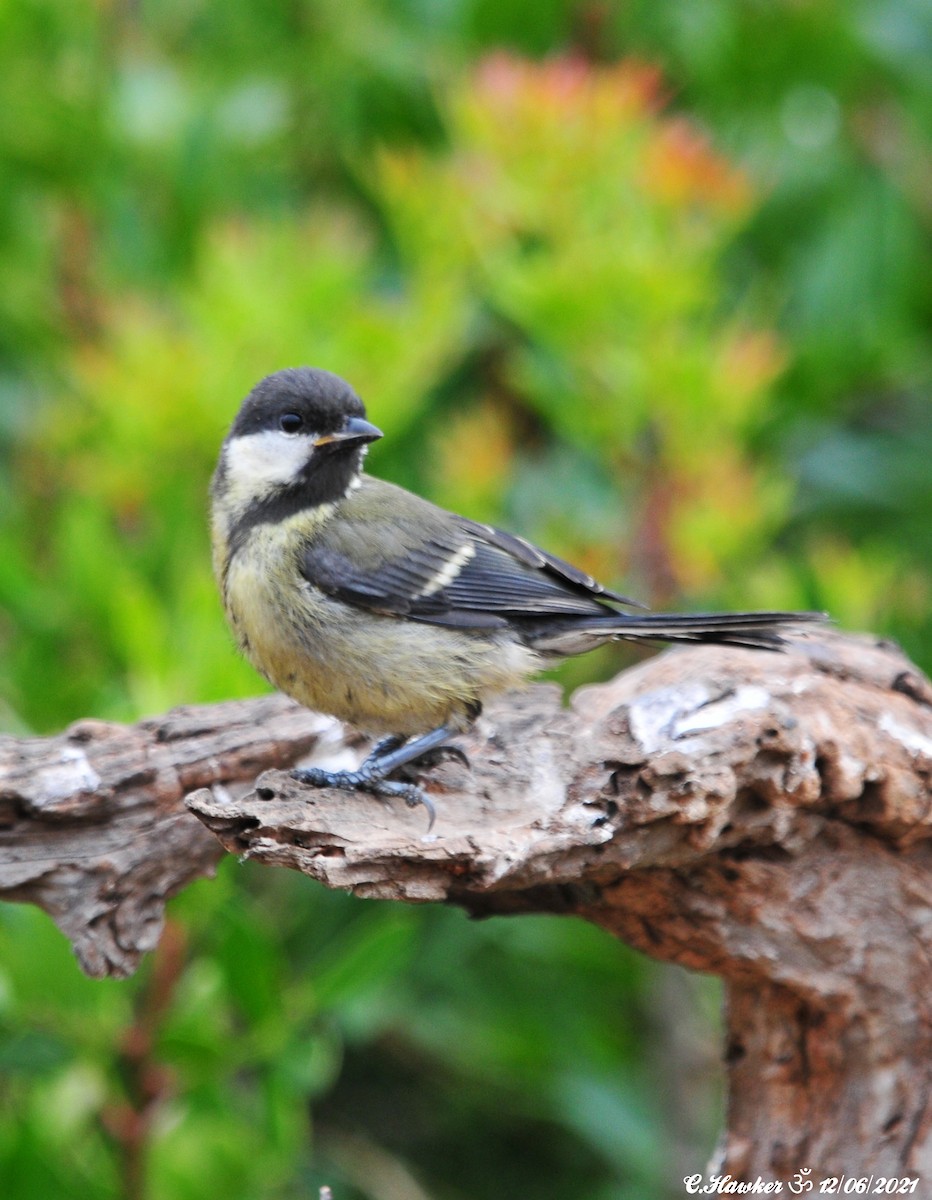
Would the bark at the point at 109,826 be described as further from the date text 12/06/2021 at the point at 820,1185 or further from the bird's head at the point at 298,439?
the date text 12/06/2021 at the point at 820,1185

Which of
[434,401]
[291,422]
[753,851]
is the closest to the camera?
[753,851]

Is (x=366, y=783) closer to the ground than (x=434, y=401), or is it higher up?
closer to the ground

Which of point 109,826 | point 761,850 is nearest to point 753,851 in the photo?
point 761,850

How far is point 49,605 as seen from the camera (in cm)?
276

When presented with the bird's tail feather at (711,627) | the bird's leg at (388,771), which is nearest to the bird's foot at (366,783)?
the bird's leg at (388,771)

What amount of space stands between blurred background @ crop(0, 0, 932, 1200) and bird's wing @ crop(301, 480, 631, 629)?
Result: 1.04 ft

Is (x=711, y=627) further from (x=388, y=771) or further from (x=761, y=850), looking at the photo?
(x=388, y=771)

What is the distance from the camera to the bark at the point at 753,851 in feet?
5.95

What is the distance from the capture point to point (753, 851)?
198 cm

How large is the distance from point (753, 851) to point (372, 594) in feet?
2.40

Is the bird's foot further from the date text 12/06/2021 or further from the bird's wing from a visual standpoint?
the date text 12/06/2021

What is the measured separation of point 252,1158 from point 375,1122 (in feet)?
3.44

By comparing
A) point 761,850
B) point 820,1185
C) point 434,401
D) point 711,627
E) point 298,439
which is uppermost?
point 298,439

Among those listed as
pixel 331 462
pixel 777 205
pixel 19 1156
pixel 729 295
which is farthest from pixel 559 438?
pixel 19 1156
